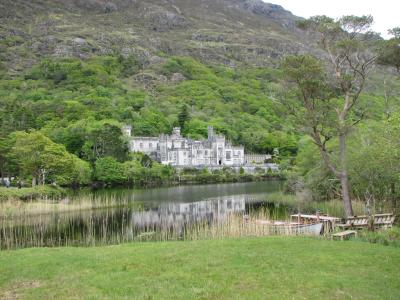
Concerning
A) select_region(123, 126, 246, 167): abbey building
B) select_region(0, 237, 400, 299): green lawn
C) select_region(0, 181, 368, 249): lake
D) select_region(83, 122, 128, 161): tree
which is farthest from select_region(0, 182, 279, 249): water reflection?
select_region(123, 126, 246, 167): abbey building

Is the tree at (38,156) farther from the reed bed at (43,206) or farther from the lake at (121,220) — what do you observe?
the lake at (121,220)

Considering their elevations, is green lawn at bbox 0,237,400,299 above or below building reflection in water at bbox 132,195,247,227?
above

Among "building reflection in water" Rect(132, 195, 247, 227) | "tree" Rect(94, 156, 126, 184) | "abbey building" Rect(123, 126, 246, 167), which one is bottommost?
"building reflection in water" Rect(132, 195, 247, 227)

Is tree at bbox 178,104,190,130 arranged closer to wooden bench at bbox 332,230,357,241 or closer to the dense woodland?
the dense woodland

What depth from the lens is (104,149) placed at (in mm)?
71438

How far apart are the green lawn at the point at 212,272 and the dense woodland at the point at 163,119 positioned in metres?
5.91

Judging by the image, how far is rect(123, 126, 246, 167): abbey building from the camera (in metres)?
96.6

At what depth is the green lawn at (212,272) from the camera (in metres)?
9.43

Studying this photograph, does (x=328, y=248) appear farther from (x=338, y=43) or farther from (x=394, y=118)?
(x=338, y=43)

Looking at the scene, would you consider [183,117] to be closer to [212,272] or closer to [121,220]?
[121,220]

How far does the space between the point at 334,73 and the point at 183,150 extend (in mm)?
75464

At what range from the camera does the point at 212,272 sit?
10.8 meters

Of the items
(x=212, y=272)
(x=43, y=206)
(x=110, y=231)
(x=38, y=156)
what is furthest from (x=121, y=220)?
(x=212, y=272)

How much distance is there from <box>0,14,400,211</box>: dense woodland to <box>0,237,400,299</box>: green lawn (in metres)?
5.91
